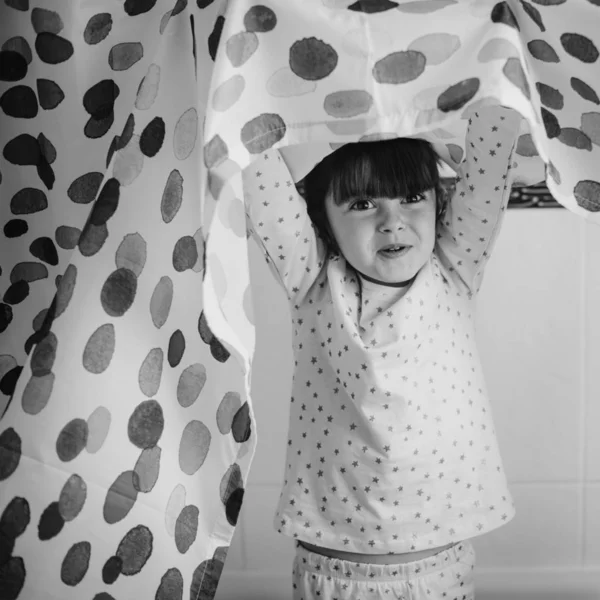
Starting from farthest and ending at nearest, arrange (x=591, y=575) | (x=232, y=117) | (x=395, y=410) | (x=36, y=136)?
(x=591, y=575) → (x=395, y=410) → (x=36, y=136) → (x=232, y=117)

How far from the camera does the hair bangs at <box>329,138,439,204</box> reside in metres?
0.98

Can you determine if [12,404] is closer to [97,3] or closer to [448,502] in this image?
[97,3]

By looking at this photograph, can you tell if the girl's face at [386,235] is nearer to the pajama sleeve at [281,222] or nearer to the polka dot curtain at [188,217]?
the pajama sleeve at [281,222]

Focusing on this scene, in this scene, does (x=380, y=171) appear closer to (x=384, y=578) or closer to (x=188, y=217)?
(x=188, y=217)

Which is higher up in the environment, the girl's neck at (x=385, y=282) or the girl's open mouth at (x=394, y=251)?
the girl's open mouth at (x=394, y=251)

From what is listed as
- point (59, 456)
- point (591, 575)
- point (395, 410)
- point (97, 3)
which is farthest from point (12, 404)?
point (591, 575)

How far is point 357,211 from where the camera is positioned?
983 millimetres

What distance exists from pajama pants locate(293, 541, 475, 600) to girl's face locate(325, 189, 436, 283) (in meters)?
0.36

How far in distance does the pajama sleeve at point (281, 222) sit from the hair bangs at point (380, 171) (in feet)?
0.20

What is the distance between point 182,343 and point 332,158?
0.41m

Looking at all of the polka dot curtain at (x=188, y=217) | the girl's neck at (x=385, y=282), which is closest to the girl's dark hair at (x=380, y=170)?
the girl's neck at (x=385, y=282)

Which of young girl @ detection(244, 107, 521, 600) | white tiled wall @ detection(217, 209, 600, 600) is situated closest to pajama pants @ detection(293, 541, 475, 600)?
young girl @ detection(244, 107, 521, 600)

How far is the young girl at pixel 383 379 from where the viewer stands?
0.97 meters

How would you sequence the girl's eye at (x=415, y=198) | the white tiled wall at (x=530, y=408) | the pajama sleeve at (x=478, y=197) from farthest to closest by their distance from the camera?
the white tiled wall at (x=530, y=408) < the girl's eye at (x=415, y=198) < the pajama sleeve at (x=478, y=197)
